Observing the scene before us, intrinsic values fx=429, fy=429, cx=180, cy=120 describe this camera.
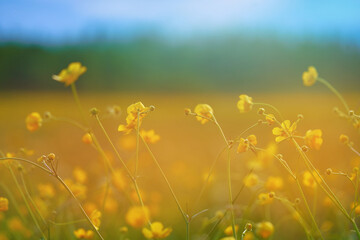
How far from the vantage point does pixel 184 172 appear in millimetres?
2305

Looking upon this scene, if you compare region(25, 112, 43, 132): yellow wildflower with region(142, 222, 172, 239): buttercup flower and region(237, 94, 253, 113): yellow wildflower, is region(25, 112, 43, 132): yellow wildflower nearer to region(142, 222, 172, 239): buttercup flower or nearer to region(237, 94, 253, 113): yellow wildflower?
region(142, 222, 172, 239): buttercup flower

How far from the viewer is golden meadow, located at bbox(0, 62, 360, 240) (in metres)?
0.95

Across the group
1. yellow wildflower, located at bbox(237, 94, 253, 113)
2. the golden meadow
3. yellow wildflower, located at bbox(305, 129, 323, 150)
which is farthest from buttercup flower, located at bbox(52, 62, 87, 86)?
yellow wildflower, located at bbox(305, 129, 323, 150)

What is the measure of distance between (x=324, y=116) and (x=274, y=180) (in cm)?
222

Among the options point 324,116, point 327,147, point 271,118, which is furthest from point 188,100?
point 271,118

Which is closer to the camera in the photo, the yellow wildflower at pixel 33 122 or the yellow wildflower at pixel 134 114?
the yellow wildflower at pixel 134 114

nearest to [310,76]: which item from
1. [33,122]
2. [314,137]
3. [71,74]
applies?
[314,137]

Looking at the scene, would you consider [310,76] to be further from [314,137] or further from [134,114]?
[134,114]

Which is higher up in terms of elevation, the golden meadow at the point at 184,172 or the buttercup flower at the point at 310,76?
the buttercup flower at the point at 310,76

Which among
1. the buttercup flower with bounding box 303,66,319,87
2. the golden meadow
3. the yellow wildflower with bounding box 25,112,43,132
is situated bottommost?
the golden meadow

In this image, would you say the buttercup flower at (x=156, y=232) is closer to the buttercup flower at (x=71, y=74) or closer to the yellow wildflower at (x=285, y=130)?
the yellow wildflower at (x=285, y=130)

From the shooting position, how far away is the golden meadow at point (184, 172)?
37.4 inches

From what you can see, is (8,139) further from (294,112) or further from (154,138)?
(294,112)

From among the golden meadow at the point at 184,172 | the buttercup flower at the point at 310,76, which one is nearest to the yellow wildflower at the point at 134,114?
the golden meadow at the point at 184,172
